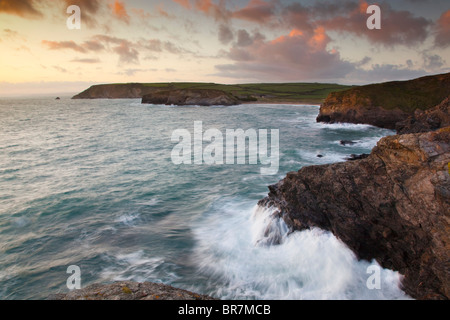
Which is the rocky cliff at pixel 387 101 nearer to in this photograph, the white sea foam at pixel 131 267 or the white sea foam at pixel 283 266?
the white sea foam at pixel 283 266

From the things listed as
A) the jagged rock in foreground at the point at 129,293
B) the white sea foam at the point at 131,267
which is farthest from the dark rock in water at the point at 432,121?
the jagged rock in foreground at the point at 129,293

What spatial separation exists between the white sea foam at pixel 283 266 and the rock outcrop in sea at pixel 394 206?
0.58 metres

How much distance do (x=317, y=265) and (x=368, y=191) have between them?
3.98 meters

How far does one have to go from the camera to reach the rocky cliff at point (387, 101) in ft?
179

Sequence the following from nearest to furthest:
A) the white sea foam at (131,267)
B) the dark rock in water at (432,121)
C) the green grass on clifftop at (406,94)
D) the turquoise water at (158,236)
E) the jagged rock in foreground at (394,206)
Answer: the jagged rock in foreground at (394,206) < the turquoise water at (158,236) < the white sea foam at (131,267) < the dark rock in water at (432,121) < the green grass on clifftop at (406,94)

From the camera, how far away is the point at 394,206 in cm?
1021

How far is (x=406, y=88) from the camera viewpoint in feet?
196

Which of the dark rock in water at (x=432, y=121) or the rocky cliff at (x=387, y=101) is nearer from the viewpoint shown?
the dark rock in water at (x=432, y=121)

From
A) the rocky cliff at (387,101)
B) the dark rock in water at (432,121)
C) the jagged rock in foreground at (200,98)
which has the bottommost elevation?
the dark rock in water at (432,121)

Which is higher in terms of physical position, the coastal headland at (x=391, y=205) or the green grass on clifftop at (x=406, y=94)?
the green grass on clifftop at (x=406, y=94)

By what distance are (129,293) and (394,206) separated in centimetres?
993

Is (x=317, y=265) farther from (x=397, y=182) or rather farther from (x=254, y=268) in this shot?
(x=397, y=182)

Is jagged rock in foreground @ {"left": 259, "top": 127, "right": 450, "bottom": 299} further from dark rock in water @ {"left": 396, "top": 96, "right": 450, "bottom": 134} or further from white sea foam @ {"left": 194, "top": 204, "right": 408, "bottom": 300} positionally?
dark rock in water @ {"left": 396, "top": 96, "right": 450, "bottom": 134}

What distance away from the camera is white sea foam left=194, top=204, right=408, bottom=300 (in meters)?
10.4
